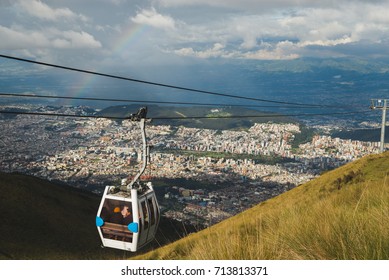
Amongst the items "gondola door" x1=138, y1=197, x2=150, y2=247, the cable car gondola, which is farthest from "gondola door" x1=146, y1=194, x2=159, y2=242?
"gondola door" x1=138, y1=197, x2=150, y2=247

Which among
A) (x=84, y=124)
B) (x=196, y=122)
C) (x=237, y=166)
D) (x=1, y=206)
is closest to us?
(x=1, y=206)

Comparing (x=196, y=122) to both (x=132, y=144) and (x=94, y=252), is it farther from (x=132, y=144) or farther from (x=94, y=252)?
(x=94, y=252)

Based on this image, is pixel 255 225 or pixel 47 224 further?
pixel 47 224

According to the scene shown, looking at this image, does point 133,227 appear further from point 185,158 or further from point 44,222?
point 185,158

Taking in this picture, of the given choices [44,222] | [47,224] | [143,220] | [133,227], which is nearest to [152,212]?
[143,220]

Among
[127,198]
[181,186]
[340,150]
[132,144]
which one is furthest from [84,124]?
[127,198]

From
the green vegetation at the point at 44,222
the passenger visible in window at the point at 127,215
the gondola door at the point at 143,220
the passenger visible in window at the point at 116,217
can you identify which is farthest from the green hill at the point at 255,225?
the passenger visible in window at the point at 116,217

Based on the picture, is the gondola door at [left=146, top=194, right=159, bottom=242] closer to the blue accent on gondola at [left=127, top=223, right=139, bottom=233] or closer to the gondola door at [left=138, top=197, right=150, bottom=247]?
the gondola door at [left=138, top=197, right=150, bottom=247]

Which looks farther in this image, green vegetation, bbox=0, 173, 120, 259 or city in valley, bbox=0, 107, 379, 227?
city in valley, bbox=0, 107, 379, 227
